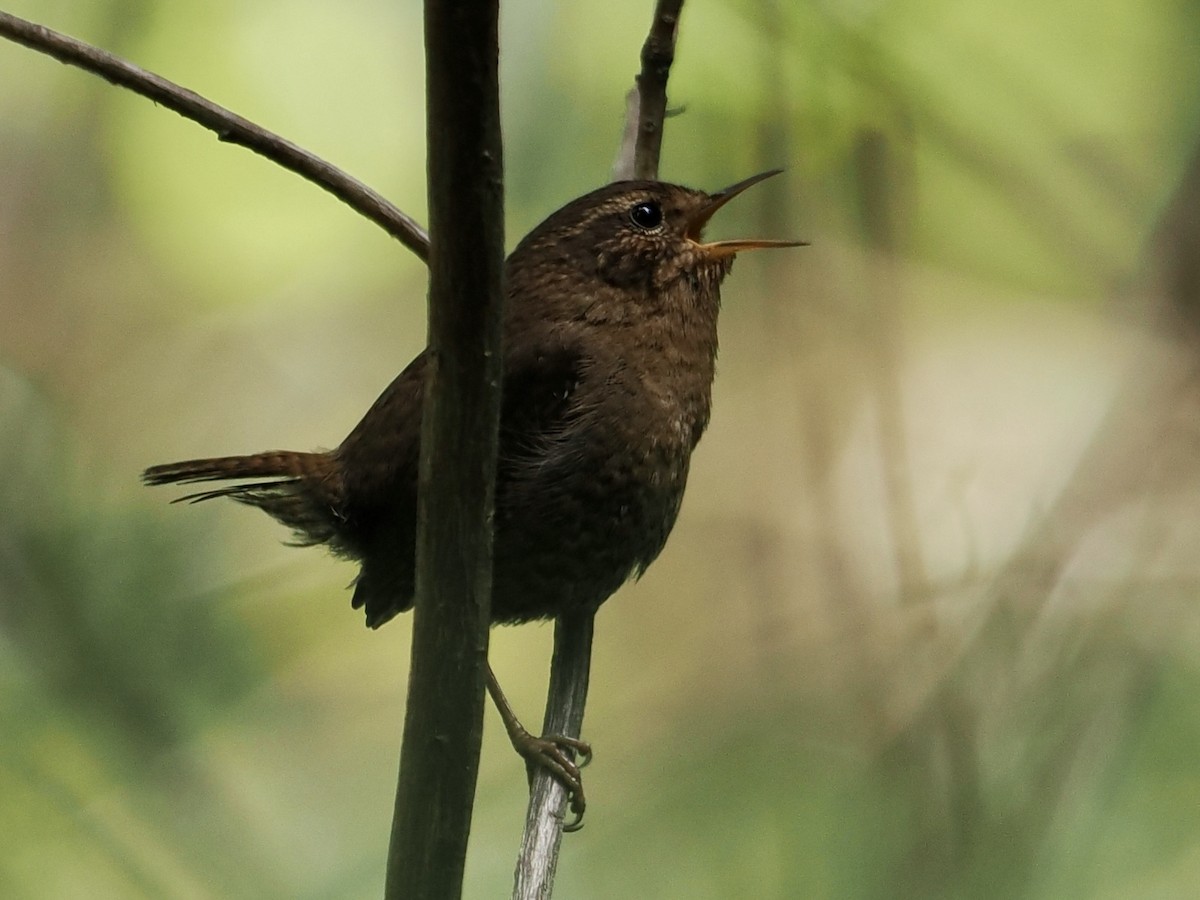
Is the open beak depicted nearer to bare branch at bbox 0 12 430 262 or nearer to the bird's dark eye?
the bird's dark eye

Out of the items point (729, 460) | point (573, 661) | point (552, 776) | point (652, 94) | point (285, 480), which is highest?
point (652, 94)

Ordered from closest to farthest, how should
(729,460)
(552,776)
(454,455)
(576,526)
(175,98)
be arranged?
(454,455) < (175,98) < (552,776) < (576,526) < (729,460)

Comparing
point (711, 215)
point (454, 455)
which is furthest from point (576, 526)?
point (454, 455)

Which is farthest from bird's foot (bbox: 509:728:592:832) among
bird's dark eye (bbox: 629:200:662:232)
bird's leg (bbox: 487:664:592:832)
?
bird's dark eye (bbox: 629:200:662:232)

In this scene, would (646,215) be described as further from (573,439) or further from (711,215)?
(573,439)

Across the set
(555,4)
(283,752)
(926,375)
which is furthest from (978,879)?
(555,4)
